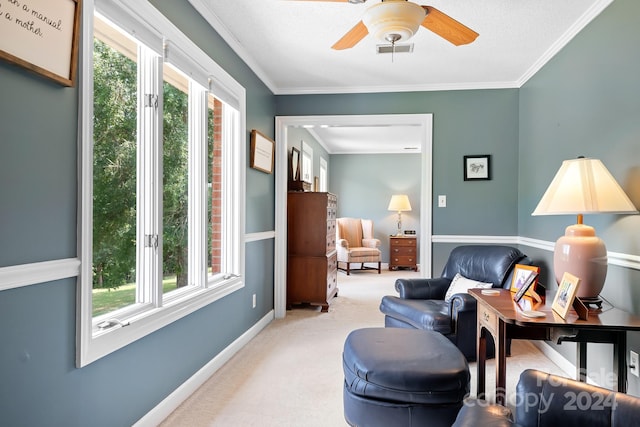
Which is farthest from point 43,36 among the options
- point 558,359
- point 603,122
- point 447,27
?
point 558,359

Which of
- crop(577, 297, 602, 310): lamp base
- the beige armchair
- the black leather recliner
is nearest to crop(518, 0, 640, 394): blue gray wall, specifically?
crop(577, 297, 602, 310): lamp base

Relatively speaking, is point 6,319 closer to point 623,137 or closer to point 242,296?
point 242,296

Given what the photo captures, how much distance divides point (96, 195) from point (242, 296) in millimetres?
1760

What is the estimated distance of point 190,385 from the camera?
7.62 feet

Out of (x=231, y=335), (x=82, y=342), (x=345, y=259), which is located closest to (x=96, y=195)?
(x=82, y=342)

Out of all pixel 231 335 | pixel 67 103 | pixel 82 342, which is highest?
pixel 67 103

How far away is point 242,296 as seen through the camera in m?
3.22

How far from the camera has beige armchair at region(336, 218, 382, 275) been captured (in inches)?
275

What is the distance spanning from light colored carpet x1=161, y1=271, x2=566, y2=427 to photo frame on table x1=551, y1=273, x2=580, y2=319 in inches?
33.2

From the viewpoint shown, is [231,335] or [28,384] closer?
[28,384]

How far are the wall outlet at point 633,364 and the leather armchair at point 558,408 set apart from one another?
1.17 m

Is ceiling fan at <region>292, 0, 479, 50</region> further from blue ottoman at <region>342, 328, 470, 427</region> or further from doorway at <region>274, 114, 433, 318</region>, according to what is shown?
doorway at <region>274, 114, 433, 318</region>

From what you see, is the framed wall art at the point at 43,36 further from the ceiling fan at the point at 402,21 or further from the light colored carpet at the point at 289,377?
the light colored carpet at the point at 289,377

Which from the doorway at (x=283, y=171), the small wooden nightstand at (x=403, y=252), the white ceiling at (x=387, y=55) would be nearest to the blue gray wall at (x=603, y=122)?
the white ceiling at (x=387, y=55)
